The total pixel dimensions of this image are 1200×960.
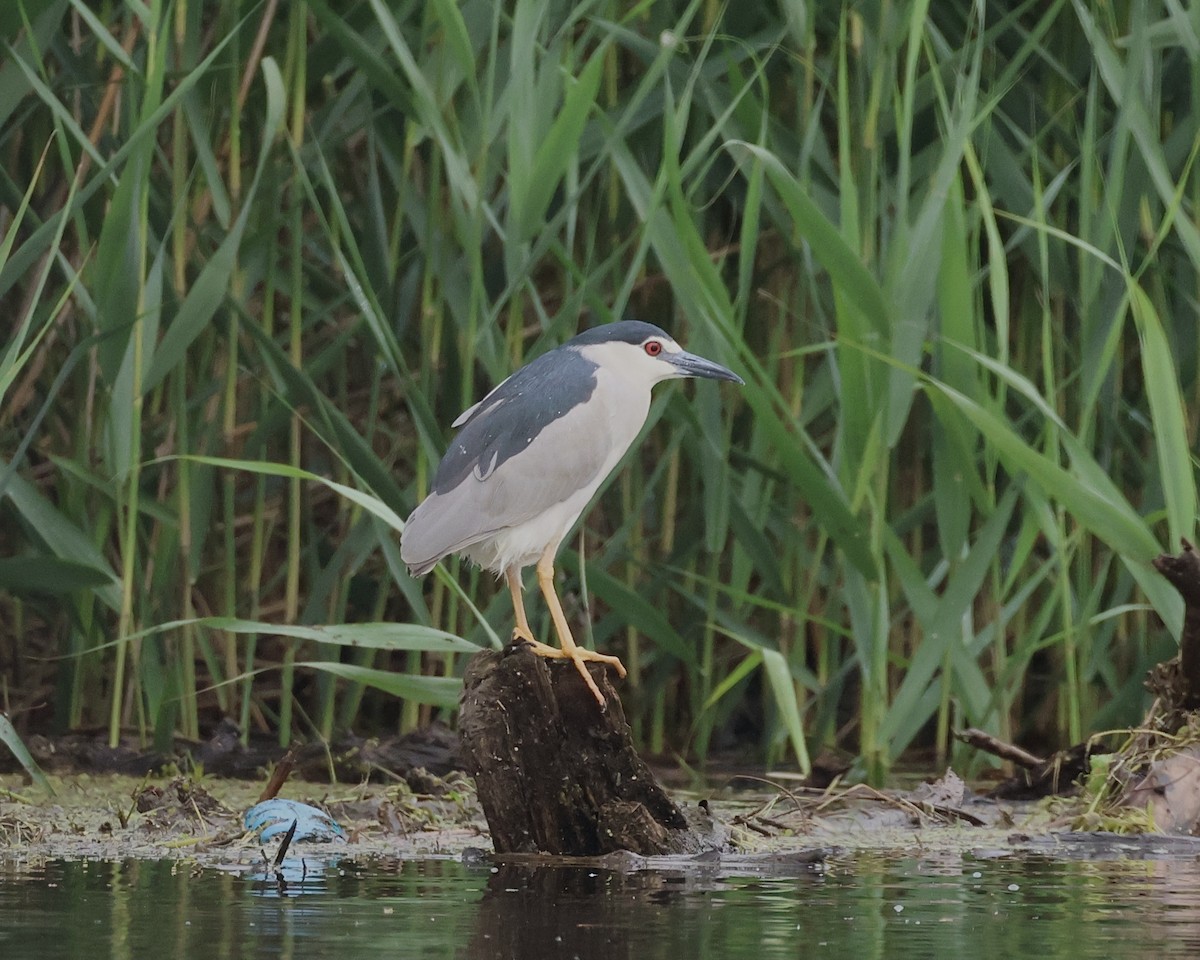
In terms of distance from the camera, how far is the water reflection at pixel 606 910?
3.00 meters

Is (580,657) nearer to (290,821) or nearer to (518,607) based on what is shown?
(518,607)

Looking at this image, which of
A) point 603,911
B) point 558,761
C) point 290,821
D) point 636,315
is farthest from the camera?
point 636,315

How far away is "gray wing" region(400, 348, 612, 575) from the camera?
4.56m

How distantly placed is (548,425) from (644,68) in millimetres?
2019

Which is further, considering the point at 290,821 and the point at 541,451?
the point at 541,451

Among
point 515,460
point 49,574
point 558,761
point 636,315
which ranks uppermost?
point 636,315

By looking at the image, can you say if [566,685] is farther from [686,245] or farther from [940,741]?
[940,741]

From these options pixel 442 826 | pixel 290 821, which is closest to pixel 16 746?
pixel 290 821

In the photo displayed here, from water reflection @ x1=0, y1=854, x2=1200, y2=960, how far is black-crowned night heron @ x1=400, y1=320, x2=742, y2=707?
0.76 meters

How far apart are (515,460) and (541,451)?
6cm

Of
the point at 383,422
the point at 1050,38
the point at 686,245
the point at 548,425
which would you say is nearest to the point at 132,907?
the point at 548,425

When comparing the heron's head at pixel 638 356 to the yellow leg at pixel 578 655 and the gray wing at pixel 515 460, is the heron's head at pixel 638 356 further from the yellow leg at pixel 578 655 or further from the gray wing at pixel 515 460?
the yellow leg at pixel 578 655

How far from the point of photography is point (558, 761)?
4.22 m

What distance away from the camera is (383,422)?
6621mm
